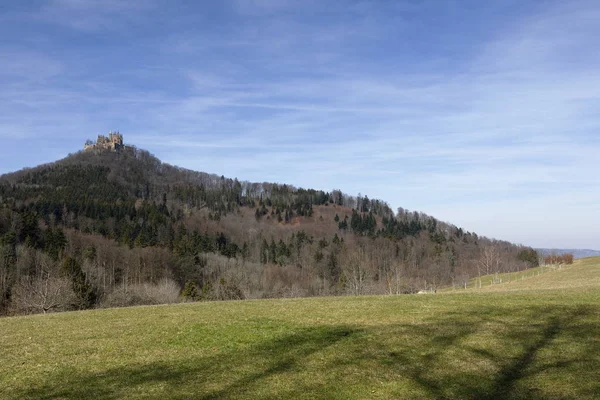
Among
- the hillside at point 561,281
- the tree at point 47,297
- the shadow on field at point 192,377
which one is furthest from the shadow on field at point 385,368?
the tree at point 47,297

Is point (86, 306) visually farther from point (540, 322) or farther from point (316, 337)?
point (540, 322)

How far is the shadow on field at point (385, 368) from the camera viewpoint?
1162 cm

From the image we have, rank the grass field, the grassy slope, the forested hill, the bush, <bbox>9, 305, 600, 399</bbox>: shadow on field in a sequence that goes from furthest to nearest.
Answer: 1. the forested hill
2. the bush
3. the grassy slope
4. the grass field
5. <bbox>9, 305, 600, 399</bbox>: shadow on field

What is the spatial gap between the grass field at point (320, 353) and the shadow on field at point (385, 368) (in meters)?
0.03

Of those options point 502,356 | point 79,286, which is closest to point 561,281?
point 502,356

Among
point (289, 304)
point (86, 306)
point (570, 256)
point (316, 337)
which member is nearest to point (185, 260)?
point (86, 306)

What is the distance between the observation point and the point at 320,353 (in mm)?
15078

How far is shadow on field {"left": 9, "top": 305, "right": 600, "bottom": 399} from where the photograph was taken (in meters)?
11.6

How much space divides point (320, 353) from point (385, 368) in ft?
7.73

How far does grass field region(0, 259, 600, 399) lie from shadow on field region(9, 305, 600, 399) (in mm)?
32

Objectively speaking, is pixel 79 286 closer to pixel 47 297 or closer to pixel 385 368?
pixel 47 297

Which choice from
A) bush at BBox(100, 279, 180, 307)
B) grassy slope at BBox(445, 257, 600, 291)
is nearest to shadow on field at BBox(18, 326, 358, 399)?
grassy slope at BBox(445, 257, 600, 291)

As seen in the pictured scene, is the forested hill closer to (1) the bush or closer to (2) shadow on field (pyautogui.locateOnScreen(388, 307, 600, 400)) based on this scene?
(1) the bush

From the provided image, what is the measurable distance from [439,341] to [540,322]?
191 inches
